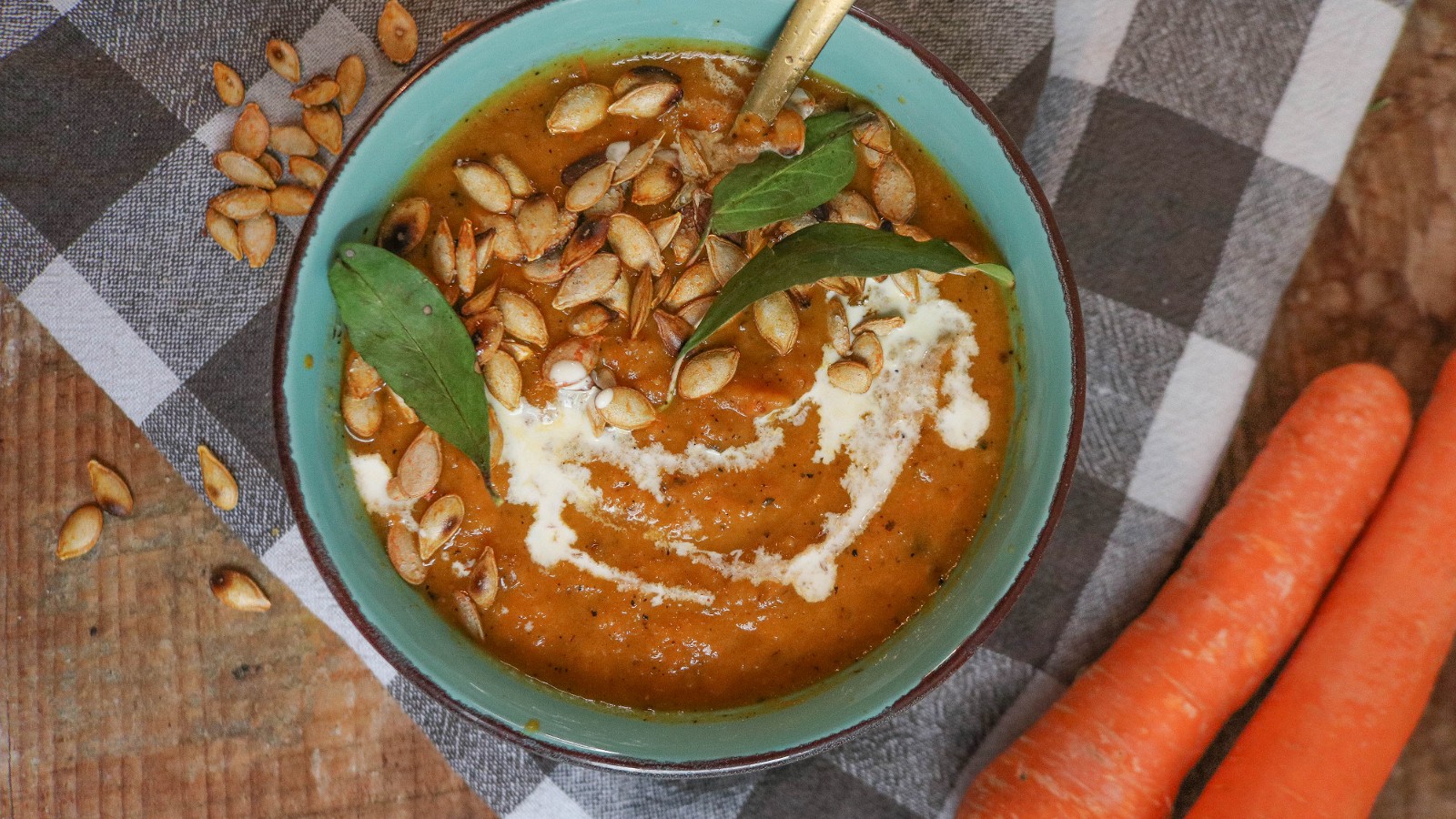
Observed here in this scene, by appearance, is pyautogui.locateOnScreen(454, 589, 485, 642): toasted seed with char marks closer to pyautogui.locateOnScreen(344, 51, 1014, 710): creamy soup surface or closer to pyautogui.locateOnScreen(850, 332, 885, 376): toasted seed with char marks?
pyautogui.locateOnScreen(344, 51, 1014, 710): creamy soup surface

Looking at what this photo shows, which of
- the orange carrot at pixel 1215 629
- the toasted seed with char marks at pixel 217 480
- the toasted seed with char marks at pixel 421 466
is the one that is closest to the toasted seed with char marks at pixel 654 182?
the toasted seed with char marks at pixel 421 466

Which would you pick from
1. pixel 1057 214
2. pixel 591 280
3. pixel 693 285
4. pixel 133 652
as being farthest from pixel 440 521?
pixel 1057 214

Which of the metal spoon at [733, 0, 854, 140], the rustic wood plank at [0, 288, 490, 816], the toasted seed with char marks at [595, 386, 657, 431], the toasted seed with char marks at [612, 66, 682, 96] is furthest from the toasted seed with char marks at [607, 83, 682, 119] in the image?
the rustic wood plank at [0, 288, 490, 816]

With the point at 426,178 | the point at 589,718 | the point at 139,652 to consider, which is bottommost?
the point at 139,652

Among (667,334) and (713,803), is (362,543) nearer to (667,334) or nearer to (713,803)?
(667,334)

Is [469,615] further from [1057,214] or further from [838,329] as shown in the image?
[1057,214]

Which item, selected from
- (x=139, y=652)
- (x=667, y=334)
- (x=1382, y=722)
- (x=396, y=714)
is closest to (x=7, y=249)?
(x=139, y=652)
